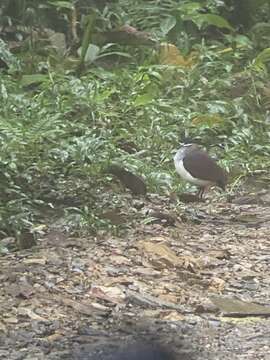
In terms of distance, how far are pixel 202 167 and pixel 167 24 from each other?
4.07 meters

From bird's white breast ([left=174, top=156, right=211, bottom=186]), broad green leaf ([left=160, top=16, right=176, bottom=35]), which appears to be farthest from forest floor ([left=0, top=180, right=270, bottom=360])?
broad green leaf ([left=160, top=16, right=176, bottom=35])

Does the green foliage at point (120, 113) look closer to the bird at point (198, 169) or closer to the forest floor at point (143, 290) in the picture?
the bird at point (198, 169)

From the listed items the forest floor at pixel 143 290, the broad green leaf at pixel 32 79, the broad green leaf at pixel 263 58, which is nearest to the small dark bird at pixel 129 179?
the forest floor at pixel 143 290

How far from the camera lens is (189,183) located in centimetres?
672

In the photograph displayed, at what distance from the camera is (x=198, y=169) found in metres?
6.53

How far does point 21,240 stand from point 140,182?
1510 mm

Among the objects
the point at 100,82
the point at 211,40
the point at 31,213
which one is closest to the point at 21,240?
the point at 31,213

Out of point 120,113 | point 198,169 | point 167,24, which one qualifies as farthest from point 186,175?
point 167,24

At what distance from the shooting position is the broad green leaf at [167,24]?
1018 cm

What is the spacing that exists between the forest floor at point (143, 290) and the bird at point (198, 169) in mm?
429

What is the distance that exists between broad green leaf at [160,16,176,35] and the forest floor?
14.3 ft

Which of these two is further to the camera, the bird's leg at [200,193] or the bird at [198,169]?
the bird's leg at [200,193]

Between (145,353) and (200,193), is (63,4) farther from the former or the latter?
(145,353)

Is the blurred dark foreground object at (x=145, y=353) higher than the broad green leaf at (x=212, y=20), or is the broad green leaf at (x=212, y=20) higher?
the blurred dark foreground object at (x=145, y=353)
